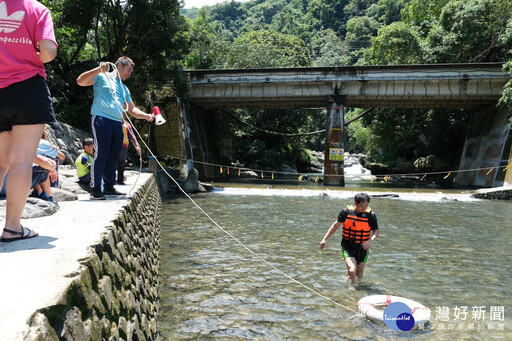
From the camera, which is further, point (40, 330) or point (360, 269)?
point (360, 269)

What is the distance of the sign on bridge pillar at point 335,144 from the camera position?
72.8 ft

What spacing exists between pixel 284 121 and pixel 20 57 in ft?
115

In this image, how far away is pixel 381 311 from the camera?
4.26 metres

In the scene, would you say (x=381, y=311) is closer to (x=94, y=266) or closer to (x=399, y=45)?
(x=94, y=266)

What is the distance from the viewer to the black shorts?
2.91 meters

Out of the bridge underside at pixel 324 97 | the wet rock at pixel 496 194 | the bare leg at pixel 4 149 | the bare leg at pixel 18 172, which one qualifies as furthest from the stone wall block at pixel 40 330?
the bridge underside at pixel 324 97

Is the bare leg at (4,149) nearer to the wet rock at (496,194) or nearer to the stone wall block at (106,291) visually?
the stone wall block at (106,291)

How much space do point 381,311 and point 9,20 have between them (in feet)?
15.1

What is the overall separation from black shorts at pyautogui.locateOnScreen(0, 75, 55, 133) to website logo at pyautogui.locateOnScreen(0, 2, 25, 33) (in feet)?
1.28

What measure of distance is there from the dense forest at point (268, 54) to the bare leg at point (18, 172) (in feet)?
48.8

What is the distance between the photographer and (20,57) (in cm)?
293

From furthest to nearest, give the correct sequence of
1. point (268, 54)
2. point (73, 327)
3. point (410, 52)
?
point (268, 54) → point (410, 52) → point (73, 327)

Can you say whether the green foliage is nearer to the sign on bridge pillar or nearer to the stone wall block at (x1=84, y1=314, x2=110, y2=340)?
the sign on bridge pillar

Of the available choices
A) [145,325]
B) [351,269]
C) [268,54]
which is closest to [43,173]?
[145,325]
